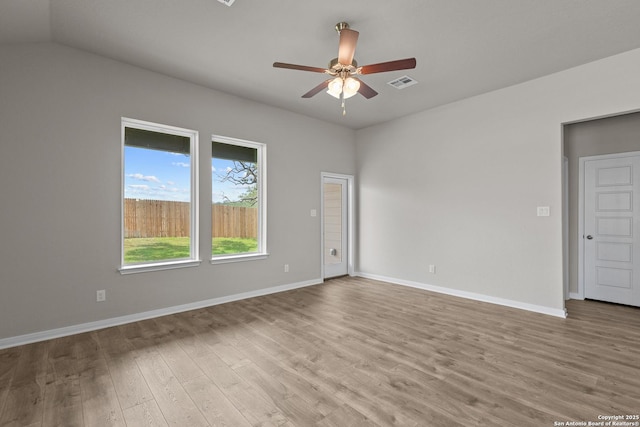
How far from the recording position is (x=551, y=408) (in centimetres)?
199

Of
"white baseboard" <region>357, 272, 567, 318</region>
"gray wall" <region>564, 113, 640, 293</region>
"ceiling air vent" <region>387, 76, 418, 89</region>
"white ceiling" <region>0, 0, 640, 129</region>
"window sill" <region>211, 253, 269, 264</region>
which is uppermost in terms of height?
"white ceiling" <region>0, 0, 640, 129</region>

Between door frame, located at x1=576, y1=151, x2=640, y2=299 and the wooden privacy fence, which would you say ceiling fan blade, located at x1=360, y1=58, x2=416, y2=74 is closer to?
the wooden privacy fence

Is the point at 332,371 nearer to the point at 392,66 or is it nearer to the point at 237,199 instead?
the point at 392,66

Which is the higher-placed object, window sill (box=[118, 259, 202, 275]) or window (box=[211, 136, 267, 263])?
window (box=[211, 136, 267, 263])

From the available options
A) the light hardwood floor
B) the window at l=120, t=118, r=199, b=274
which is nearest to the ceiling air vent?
the window at l=120, t=118, r=199, b=274

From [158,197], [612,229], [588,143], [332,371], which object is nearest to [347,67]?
[332,371]

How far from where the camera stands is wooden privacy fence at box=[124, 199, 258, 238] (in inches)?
148

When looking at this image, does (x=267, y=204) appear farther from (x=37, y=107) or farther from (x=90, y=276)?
(x=37, y=107)

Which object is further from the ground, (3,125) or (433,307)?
(3,125)

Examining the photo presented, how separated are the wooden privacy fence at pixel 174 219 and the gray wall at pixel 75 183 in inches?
8.3

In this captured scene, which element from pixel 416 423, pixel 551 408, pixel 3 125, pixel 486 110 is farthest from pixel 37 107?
pixel 486 110

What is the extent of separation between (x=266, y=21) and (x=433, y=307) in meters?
3.98

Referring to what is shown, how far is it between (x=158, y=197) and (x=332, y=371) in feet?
10.2

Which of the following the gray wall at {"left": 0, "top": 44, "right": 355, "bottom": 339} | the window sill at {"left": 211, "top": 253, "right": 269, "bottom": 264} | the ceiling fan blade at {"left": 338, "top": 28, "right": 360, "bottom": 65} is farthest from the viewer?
the window sill at {"left": 211, "top": 253, "right": 269, "bottom": 264}
